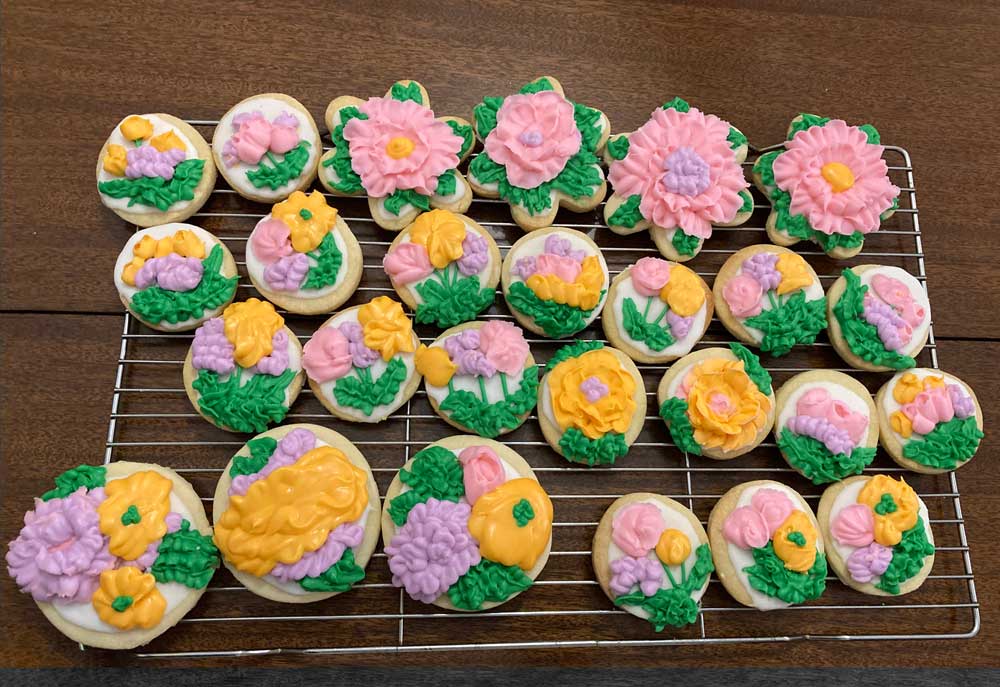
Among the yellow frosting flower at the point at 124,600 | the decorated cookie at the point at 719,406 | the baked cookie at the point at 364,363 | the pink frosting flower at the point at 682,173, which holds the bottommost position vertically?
the yellow frosting flower at the point at 124,600

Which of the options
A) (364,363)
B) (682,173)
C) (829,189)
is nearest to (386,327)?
(364,363)

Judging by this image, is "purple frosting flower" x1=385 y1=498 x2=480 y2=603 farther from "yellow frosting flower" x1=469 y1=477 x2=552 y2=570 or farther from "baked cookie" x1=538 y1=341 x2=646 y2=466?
"baked cookie" x1=538 y1=341 x2=646 y2=466

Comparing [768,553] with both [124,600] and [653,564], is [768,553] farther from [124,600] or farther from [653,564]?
[124,600]

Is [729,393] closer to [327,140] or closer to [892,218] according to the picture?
[892,218]

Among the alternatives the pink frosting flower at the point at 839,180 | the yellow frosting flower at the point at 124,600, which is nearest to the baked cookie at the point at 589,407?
the pink frosting flower at the point at 839,180

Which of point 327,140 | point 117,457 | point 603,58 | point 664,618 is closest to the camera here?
point 664,618

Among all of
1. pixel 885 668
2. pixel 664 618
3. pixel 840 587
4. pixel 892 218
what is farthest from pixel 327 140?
pixel 885 668

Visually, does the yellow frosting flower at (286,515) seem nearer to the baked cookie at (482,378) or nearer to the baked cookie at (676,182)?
the baked cookie at (482,378)
